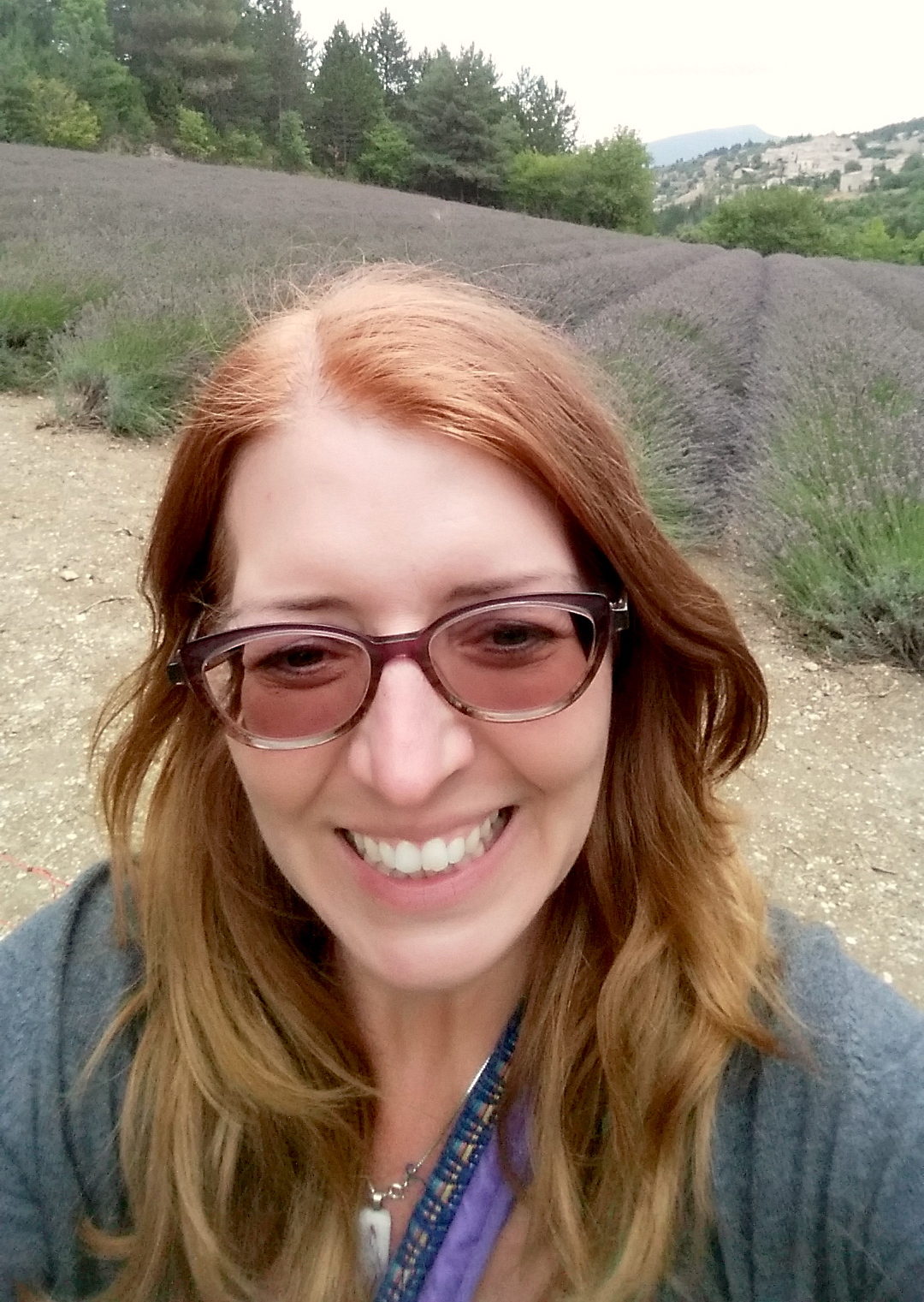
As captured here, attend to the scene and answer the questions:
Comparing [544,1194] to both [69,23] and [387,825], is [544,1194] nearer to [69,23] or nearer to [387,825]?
[387,825]

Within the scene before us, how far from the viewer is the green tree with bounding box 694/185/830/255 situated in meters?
37.8

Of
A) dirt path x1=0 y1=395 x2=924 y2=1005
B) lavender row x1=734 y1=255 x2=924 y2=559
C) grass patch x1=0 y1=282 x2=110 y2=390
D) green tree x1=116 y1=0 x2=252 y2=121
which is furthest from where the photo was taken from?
green tree x1=116 y1=0 x2=252 y2=121

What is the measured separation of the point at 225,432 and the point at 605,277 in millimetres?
11076

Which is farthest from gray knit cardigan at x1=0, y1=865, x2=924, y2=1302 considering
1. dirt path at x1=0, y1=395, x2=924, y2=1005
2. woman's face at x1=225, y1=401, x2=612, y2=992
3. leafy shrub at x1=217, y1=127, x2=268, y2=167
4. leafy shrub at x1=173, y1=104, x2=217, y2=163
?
leafy shrub at x1=217, y1=127, x2=268, y2=167

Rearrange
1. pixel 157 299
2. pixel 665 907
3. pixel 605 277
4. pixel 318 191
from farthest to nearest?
pixel 318 191
pixel 605 277
pixel 157 299
pixel 665 907

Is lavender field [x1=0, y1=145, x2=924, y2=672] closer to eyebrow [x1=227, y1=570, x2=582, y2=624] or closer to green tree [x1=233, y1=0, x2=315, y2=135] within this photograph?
eyebrow [x1=227, y1=570, x2=582, y2=624]

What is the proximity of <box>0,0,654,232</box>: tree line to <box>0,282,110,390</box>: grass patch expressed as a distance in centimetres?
3152

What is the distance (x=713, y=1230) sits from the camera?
100 centimetres

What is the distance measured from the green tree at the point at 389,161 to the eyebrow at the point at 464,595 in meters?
44.4

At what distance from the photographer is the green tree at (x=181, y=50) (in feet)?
125

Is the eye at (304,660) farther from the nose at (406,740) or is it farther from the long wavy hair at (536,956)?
the long wavy hair at (536,956)

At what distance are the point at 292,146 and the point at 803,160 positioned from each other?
80.4m

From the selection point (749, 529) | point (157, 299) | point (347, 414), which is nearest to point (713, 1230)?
point (347, 414)

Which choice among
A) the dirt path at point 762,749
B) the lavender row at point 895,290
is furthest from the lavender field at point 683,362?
the dirt path at point 762,749
